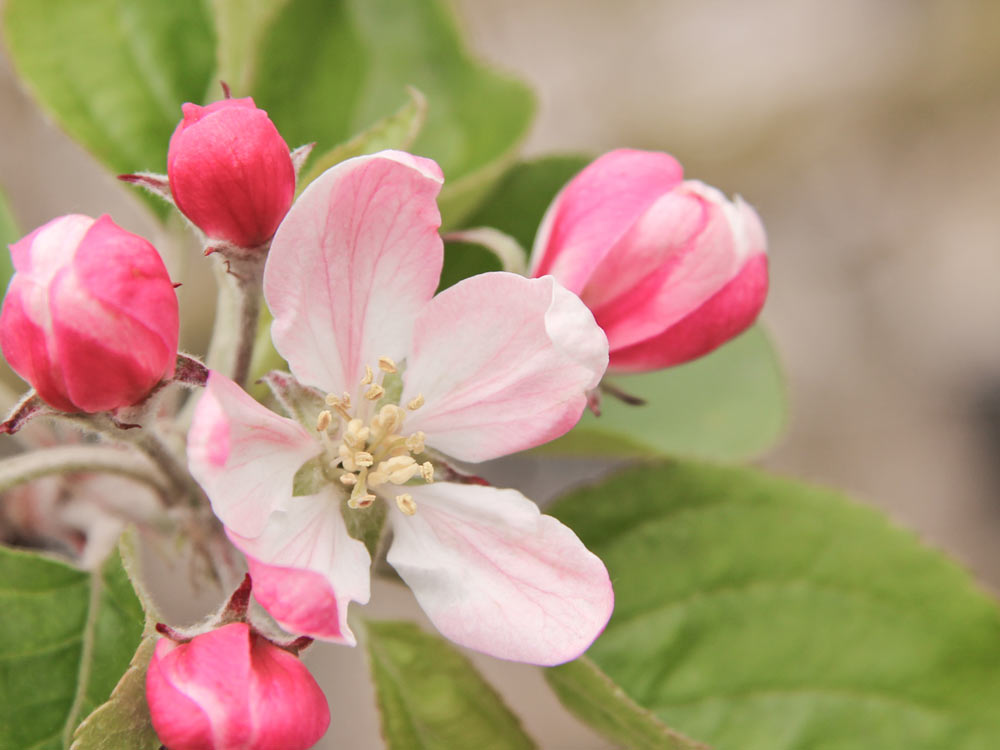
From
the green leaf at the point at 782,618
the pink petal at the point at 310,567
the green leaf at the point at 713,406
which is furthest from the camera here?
the green leaf at the point at 713,406

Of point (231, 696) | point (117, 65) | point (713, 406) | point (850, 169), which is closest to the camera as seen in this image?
point (231, 696)

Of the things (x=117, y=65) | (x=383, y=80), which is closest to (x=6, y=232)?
(x=117, y=65)

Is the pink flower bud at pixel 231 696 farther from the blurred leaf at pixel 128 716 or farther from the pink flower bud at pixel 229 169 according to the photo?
the pink flower bud at pixel 229 169

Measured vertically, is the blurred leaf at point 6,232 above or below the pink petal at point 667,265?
below

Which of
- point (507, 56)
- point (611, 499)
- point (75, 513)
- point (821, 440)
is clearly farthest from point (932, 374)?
point (75, 513)

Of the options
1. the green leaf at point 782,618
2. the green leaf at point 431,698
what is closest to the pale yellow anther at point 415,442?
the green leaf at point 431,698

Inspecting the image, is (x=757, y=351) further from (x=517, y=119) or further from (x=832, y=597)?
(x=517, y=119)

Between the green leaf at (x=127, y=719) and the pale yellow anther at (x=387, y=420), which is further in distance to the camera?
the pale yellow anther at (x=387, y=420)

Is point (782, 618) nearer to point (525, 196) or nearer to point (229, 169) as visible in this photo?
point (525, 196)
